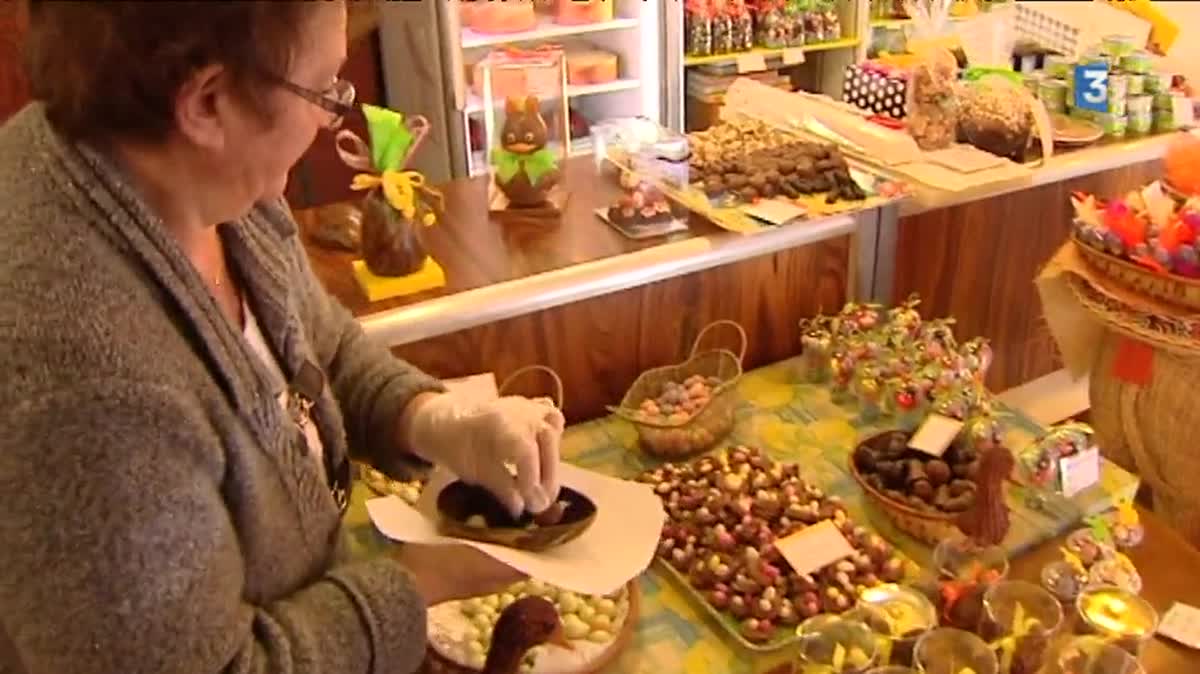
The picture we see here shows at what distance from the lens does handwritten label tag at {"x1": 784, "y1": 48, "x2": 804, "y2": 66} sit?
2.71 meters

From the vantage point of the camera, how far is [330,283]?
59.4 inches

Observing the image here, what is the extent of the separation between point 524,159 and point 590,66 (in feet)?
4.69

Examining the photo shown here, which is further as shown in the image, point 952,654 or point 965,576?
point 965,576

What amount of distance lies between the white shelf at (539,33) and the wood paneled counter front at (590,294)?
29.2 inches

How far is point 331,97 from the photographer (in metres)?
0.78

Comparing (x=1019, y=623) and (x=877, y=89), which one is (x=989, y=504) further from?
(x=877, y=89)

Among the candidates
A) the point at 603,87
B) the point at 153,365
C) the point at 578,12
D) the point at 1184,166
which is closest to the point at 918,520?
the point at 1184,166

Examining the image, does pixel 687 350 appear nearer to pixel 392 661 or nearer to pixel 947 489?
pixel 947 489

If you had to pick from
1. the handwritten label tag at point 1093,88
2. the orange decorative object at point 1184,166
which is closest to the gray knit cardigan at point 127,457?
the orange decorative object at point 1184,166

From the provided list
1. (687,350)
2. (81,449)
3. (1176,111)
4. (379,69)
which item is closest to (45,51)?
(81,449)

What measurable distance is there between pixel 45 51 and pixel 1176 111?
6.18ft

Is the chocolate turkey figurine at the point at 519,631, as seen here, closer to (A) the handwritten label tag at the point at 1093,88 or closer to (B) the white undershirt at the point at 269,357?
(B) the white undershirt at the point at 269,357

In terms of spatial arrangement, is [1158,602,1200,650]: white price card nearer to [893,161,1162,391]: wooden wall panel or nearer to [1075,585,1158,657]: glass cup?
[1075,585,1158,657]: glass cup

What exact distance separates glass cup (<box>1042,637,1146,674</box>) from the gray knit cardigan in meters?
0.69
